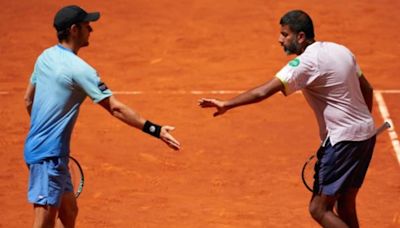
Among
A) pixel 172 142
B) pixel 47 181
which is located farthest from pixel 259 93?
pixel 47 181

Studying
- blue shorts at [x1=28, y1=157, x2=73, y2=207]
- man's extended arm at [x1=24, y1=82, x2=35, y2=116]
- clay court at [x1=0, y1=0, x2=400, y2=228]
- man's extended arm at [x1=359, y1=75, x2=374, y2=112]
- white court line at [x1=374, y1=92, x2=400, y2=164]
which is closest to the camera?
blue shorts at [x1=28, y1=157, x2=73, y2=207]

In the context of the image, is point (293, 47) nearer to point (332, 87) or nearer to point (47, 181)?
point (332, 87)

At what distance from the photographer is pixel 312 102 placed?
894 cm

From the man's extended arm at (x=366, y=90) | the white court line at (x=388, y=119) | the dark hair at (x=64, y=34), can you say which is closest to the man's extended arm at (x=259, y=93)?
the man's extended arm at (x=366, y=90)

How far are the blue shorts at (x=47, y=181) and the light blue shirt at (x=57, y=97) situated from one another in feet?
0.23

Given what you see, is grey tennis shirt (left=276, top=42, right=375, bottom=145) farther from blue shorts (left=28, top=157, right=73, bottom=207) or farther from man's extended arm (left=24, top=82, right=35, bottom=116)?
man's extended arm (left=24, top=82, right=35, bottom=116)

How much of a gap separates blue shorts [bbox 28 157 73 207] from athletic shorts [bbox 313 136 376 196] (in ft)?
7.61

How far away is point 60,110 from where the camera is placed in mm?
8383

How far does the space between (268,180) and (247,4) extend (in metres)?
8.17

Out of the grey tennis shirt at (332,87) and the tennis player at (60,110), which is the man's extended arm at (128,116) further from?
the grey tennis shirt at (332,87)

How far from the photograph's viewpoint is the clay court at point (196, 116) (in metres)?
11.5

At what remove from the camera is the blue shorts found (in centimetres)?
851

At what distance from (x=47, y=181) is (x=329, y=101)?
257 cm

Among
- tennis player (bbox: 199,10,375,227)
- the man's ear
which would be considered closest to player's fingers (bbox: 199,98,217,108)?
tennis player (bbox: 199,10,375,227)
